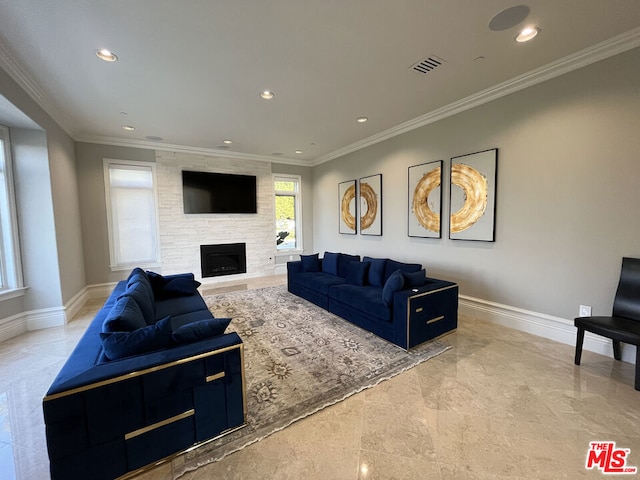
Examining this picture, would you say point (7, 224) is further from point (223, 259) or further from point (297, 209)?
point (297, 209)

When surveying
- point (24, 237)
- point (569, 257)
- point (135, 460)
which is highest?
point (24, 237)

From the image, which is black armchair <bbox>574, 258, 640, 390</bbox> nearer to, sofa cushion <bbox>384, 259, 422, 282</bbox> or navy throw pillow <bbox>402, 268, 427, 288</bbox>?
navy throw pillow <bbox>402, 268, 427, 288</bbox>

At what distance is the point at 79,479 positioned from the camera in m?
1.33

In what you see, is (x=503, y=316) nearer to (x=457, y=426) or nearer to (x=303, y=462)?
(x=457, y=426)

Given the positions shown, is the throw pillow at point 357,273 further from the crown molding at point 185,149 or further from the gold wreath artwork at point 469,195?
the crown molding at point 185,149

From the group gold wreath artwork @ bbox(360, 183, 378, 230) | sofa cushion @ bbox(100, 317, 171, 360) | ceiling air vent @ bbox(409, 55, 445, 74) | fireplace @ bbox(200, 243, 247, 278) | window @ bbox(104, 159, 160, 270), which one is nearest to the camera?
sofa cushion @ bbox(100, 317, 171, 360)

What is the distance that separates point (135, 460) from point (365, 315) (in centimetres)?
246

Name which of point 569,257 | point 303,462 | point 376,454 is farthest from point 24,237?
point 569,257

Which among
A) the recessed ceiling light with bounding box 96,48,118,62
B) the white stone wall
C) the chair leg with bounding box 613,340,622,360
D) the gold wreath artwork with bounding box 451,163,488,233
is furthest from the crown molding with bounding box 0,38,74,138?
the chair leg with bounding box 613,340,622,360

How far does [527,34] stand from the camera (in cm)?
231

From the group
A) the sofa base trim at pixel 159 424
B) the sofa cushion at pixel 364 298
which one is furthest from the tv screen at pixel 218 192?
the sofa base trim at pixel 159 424

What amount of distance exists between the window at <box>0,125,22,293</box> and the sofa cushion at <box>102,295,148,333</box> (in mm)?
2673

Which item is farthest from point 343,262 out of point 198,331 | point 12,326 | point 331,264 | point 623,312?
point 12,326

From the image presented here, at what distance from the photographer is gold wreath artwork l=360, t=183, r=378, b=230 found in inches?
207
